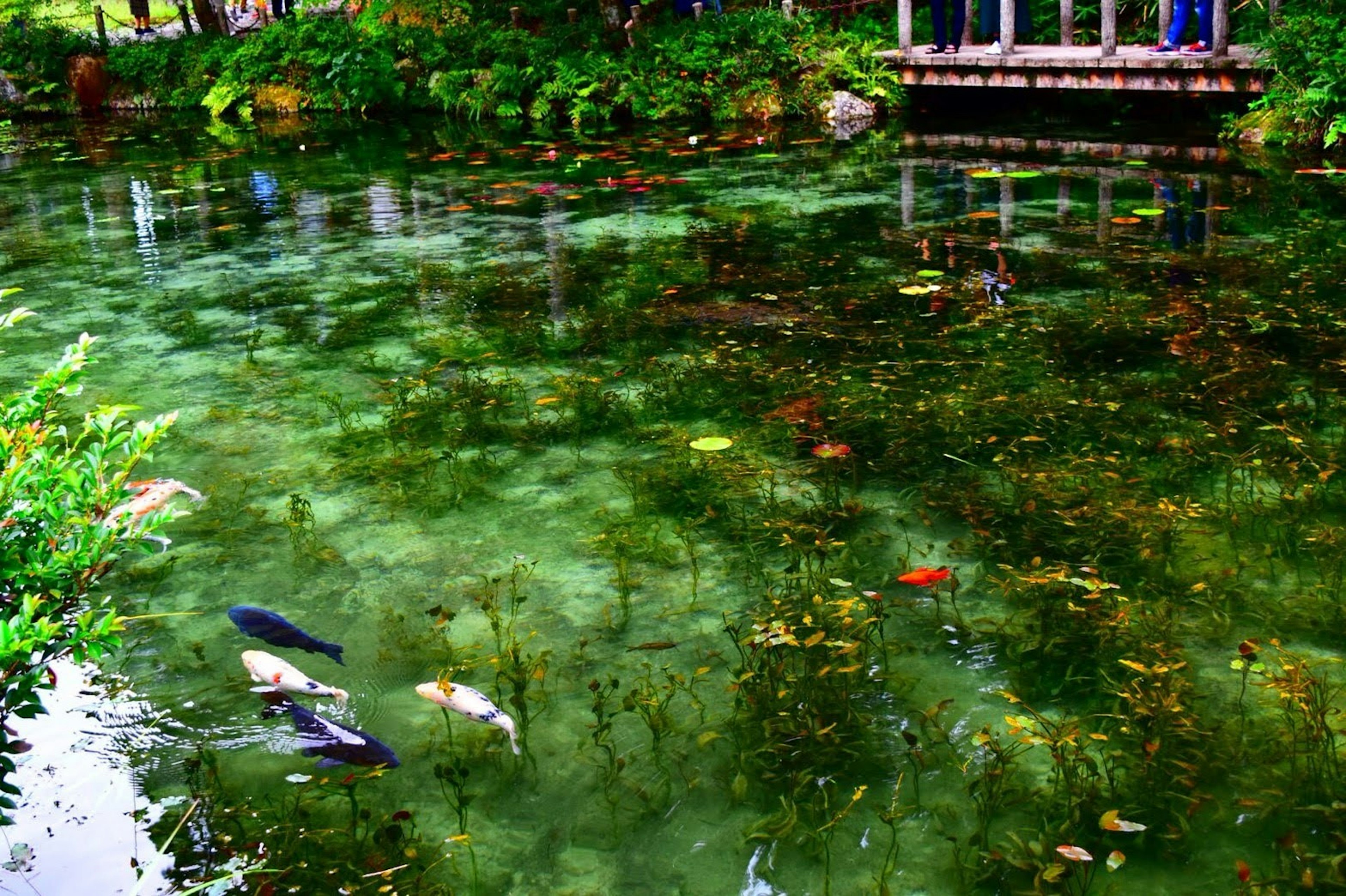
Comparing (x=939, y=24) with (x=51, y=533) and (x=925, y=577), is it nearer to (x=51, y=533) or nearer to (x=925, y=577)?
(x=925, y=577)

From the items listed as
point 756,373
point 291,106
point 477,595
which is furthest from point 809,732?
point 291,106

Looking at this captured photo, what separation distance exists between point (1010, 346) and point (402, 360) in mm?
2755

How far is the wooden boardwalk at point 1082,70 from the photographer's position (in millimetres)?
10234

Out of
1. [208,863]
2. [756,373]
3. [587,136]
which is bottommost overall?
[208,863]

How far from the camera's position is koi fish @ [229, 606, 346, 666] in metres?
2.91

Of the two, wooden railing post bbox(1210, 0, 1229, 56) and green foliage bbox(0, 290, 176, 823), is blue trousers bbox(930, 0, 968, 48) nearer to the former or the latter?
wooden railing post bbox(1210, 0, 1229, 56)

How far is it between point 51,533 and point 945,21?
12.4 m

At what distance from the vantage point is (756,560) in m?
3.38

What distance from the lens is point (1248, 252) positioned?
6.14 meters

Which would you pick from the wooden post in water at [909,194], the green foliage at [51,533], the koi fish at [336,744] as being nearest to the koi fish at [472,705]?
the koi fish at [336,744]

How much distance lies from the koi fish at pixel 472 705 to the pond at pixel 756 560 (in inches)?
2.1

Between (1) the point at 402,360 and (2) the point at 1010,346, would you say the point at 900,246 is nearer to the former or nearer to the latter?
(2) the point at 1010,346

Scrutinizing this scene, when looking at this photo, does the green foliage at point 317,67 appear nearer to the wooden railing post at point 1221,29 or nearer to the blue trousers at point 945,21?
the blue trousers at point 945,21

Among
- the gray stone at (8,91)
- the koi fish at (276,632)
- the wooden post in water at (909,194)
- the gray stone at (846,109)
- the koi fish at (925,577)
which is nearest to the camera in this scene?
the koi fish at (276,632)
